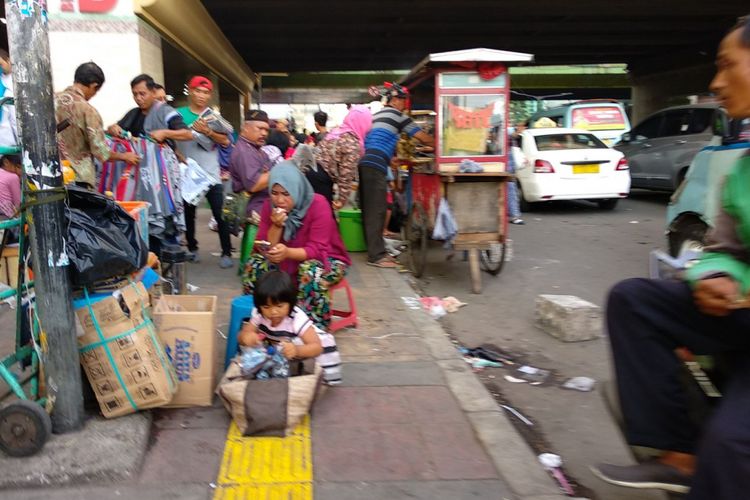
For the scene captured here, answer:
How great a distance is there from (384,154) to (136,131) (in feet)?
8.71

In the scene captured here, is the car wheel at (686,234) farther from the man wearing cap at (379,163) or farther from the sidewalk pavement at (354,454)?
the sidewalk pavement at (354,454)

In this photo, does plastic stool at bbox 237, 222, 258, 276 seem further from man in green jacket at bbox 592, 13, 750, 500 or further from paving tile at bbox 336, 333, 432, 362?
man in green jacket at bbox 592, 13, 750, 500

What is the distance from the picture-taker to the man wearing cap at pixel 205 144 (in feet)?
20.8

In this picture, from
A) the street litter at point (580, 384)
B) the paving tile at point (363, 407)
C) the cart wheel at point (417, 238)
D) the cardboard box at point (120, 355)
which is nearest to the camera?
the cardboard box at point (120, 355)

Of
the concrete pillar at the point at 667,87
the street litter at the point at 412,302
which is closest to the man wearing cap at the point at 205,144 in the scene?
the street litter at the point at 412,302

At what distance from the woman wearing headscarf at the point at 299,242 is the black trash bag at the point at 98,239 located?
1070 millimetres

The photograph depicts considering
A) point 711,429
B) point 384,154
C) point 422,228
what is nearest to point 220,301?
point 422,228

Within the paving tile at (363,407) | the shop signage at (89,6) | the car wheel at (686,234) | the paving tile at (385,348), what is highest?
the shop signage at (89,6)

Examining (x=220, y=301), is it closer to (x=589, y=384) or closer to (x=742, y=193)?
(x=589, y=384)

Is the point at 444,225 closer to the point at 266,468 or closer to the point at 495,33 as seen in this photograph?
the point at 266,468

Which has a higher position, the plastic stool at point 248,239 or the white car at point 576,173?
the white car at point 576,173

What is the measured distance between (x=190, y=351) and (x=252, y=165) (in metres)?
2.94

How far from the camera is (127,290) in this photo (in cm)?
308

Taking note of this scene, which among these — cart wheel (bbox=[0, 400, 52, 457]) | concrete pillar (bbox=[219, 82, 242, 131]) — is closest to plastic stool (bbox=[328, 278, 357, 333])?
cart wheel (bbox=[0, 400, 52, 457])
